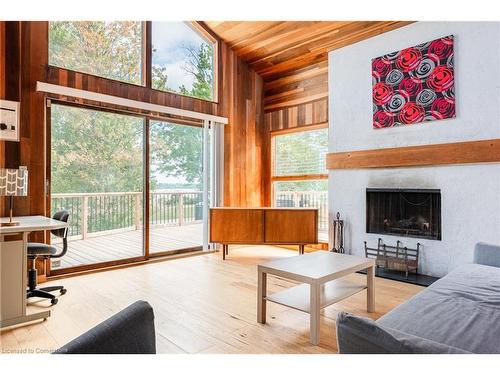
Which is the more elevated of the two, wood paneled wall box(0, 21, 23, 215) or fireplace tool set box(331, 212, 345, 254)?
wood paneled wall box(0, 21, 23, 215)

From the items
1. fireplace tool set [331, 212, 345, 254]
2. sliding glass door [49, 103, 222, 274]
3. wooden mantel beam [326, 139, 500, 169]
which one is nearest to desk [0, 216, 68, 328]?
sliding glass door [49, 103, 222, 274]

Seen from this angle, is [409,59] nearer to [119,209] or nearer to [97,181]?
[97,181]

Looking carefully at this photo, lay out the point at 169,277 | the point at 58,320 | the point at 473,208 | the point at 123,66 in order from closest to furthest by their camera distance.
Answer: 1. the point at 58,320
2. the point at 473,208
3. the point at 169,277
4. the point at 123,66

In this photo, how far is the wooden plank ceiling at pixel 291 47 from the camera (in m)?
4.01

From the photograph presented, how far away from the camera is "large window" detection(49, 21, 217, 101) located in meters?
3.59

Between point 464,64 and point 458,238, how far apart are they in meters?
1.82

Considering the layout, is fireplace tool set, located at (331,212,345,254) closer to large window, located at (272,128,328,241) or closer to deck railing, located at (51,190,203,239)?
large window, located at (272,128,328,241)

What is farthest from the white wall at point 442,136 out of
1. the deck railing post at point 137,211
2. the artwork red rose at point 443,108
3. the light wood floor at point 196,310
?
the deck railing post at point 137,211

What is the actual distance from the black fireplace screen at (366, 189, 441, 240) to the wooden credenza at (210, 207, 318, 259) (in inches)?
30.0

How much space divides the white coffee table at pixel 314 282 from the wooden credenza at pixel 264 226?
1.56 m

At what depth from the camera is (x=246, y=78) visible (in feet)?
17.5

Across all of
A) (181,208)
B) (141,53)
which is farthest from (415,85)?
(181,208)
